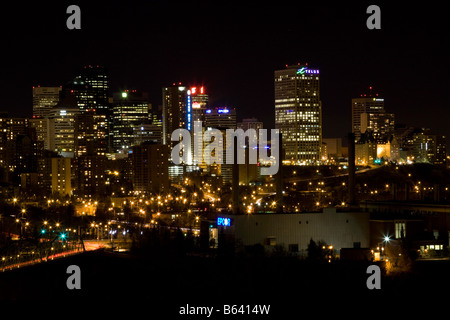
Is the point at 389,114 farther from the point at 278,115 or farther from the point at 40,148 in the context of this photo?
the point at 40,148

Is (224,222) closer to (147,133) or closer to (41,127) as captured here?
(147,133)

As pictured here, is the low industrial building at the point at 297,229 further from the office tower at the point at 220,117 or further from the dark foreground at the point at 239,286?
the office tower at the point at 220,117

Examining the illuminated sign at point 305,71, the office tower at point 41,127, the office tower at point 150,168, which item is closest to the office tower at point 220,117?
the illuminated sign at point 305,71

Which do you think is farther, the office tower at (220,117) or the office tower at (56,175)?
the office tower at (220,117)

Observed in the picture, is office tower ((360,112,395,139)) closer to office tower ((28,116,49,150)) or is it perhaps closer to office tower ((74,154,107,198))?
office tower ((28,116,49,150))

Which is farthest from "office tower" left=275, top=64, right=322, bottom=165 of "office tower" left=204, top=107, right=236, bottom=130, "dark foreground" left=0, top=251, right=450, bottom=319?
"dark foreground" left=0, top=251, right=450, bottom=319

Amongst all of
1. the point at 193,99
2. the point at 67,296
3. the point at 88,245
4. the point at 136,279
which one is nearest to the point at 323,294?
the point at 136,279

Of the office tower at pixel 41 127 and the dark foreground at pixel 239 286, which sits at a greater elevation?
the office tower at pixel 41 127
